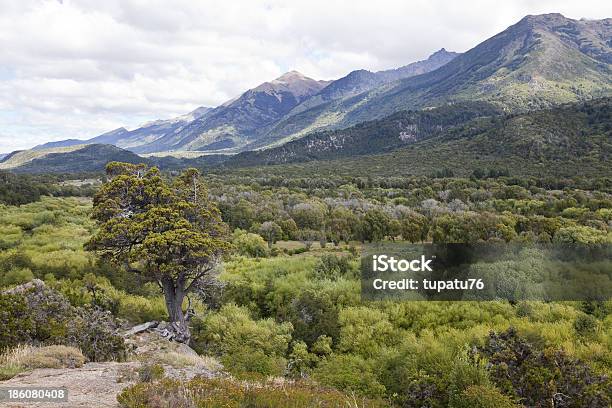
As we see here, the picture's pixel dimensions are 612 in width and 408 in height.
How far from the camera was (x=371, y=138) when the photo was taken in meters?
167

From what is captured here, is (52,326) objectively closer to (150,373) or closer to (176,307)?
(176,307)

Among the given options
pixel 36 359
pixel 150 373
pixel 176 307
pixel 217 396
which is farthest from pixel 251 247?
pixel 217 396

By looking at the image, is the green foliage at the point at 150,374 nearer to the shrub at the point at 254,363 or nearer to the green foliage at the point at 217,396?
the green foliage at the point at 217,396

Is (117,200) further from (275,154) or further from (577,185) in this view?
(275,154)

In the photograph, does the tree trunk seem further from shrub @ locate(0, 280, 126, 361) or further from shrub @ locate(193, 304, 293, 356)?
shrub @ locate(0, 280, 126, 361)

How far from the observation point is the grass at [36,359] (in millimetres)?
8360

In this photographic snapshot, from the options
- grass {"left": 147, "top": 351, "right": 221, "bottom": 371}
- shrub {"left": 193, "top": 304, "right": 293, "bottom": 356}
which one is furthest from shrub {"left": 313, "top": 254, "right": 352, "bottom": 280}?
grass {"left": 147, "top": 351, "right": 221, "bottom": 371}

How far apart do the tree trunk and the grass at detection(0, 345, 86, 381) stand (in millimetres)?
4636

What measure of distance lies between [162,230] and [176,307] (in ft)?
8.77

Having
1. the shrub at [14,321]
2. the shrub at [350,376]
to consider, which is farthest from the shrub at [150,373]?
the shrub at [350,376]

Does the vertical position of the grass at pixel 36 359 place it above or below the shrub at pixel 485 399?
above

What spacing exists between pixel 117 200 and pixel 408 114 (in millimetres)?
170446

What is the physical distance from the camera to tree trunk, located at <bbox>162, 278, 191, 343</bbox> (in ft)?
47.3

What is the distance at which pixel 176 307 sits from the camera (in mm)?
14797
